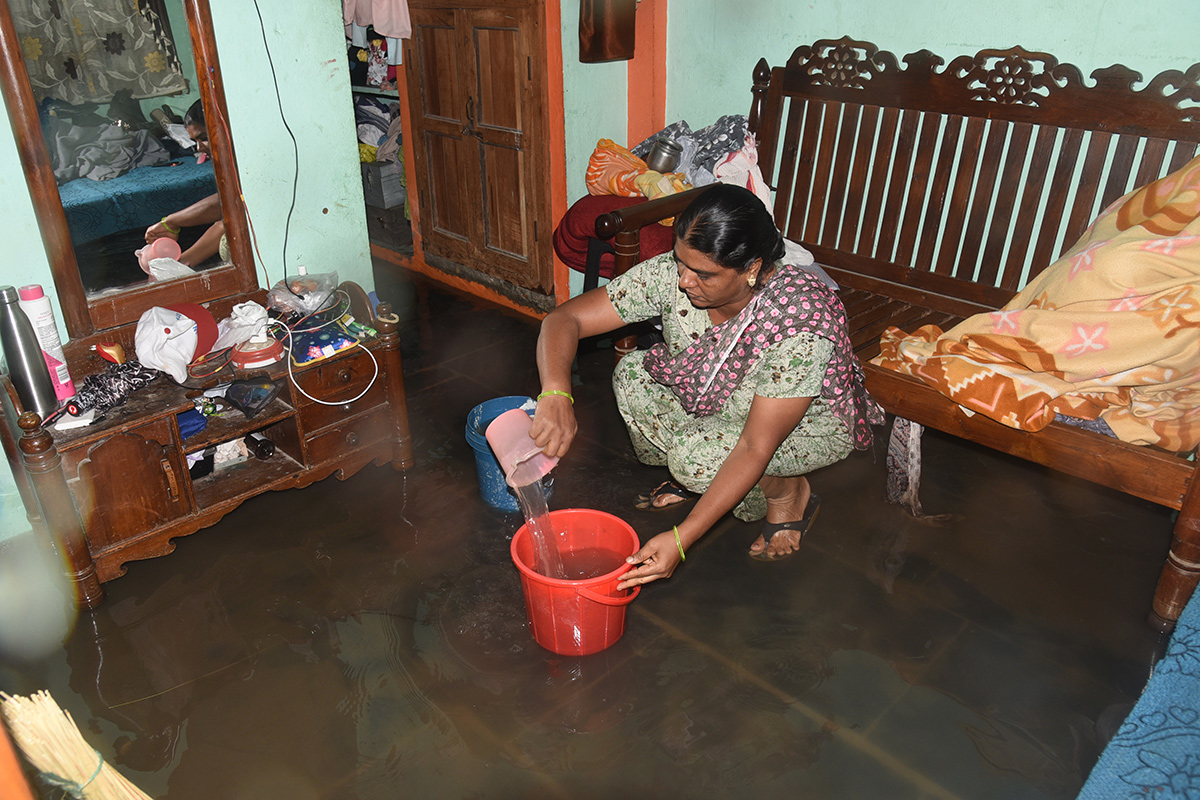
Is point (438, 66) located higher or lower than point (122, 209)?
higher

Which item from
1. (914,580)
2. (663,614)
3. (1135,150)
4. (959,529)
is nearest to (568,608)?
(663,614)

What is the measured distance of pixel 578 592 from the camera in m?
2.17

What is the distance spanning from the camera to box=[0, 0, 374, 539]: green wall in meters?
2.64

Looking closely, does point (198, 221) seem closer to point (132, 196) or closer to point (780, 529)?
point (132, 196)

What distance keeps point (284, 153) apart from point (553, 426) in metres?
1.73

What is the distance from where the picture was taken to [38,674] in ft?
7.94

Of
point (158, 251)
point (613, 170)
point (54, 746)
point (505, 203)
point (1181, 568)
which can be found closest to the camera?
point (54, 746)

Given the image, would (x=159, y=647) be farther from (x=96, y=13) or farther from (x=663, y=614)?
(x=96, y=13)

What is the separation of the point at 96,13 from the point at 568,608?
7.81ft

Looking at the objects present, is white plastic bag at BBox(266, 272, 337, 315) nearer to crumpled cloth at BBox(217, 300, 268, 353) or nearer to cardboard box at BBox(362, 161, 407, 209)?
crumpled cloth at BBox(217, 300, 268, 353)

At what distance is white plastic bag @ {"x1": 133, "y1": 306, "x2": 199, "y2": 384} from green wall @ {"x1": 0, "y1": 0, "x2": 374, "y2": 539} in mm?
337

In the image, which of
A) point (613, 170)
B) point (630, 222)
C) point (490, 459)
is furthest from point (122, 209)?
point (613, 170)

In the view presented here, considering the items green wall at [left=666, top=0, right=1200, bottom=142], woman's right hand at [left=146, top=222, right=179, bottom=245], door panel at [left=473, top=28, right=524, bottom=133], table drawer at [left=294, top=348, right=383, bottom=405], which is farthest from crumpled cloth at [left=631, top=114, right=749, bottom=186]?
woman's right hand at [left=146, top=222, right=179, bottom=245]

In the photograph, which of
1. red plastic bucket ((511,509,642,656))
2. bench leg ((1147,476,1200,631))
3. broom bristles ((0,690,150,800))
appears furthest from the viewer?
bench leg ((1147,476,1200,631))
